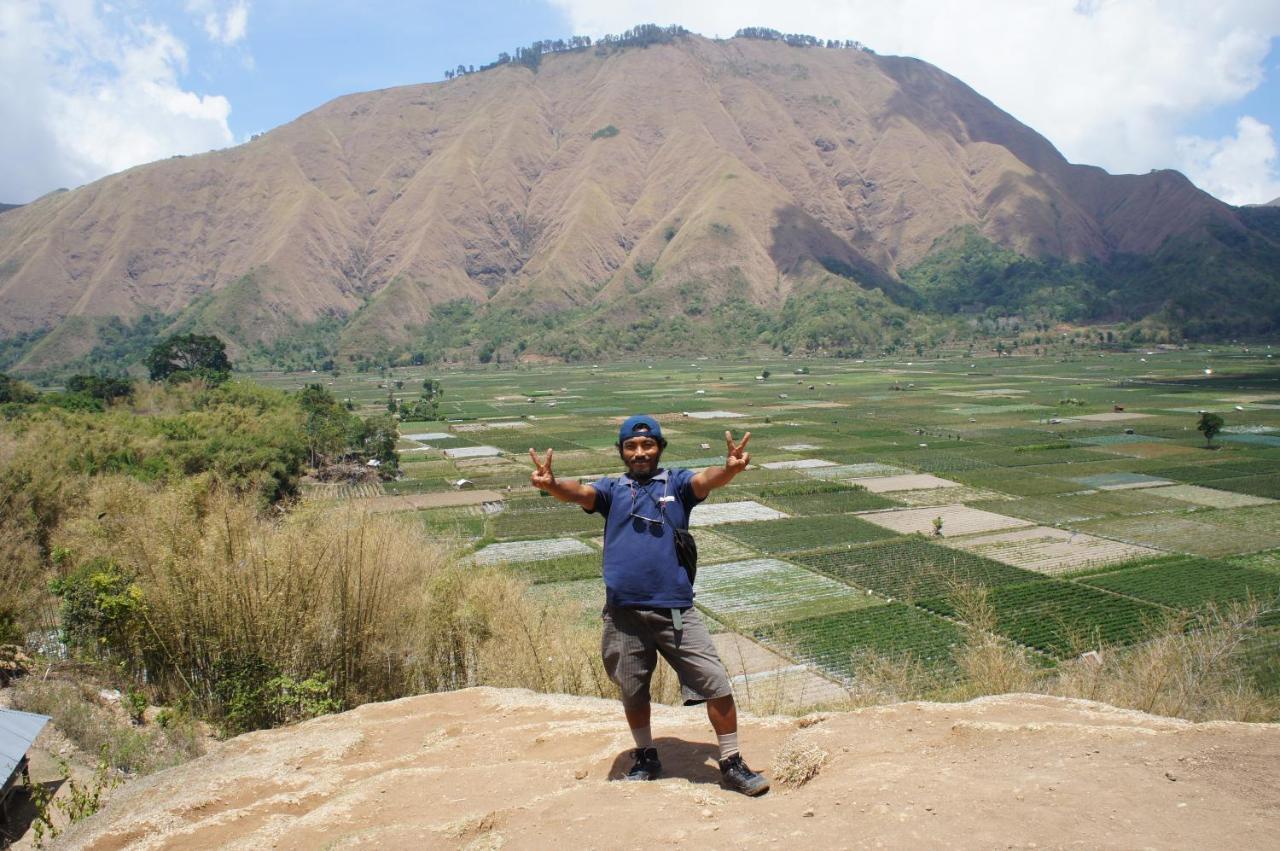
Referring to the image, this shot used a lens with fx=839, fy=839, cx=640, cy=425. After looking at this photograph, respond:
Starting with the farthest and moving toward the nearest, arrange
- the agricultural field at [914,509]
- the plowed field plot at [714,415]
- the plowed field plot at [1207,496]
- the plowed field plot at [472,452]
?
the plowed field plot at [714,415] < the plowed field plot at [472,452] < the plowed field plot at [1207,496] < the agricultural field at [914,509]

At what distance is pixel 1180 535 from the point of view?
36.5m

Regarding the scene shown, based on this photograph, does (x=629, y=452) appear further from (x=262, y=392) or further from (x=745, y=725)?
(x=262, y=392)

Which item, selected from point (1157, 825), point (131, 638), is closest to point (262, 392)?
point (131, 638)

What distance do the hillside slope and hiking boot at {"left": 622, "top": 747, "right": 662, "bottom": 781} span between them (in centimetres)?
15

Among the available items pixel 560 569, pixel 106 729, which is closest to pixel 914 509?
pixel 560 569

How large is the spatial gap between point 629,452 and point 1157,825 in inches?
141

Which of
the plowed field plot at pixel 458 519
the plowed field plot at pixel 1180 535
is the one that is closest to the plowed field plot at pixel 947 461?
the plowed field plot at pixel 1180 535

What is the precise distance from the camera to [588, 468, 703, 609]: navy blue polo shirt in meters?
5.50

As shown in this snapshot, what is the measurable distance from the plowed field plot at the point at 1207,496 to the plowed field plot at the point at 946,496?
8.19m

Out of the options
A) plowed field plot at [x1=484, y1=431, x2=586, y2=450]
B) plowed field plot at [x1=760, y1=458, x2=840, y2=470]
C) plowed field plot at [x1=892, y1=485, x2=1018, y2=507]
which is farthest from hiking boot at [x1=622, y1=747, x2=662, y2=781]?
plowed field plot at [x1=484, y1=431, x2=586, y2=450]

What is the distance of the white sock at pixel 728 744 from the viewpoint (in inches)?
210

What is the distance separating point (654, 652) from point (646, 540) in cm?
82

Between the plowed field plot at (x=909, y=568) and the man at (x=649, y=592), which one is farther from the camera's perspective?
the plowed field plot at (x=909, y=568)

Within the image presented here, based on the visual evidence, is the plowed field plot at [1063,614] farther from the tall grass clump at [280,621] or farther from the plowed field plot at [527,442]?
the plowed field plot at [527,442]
